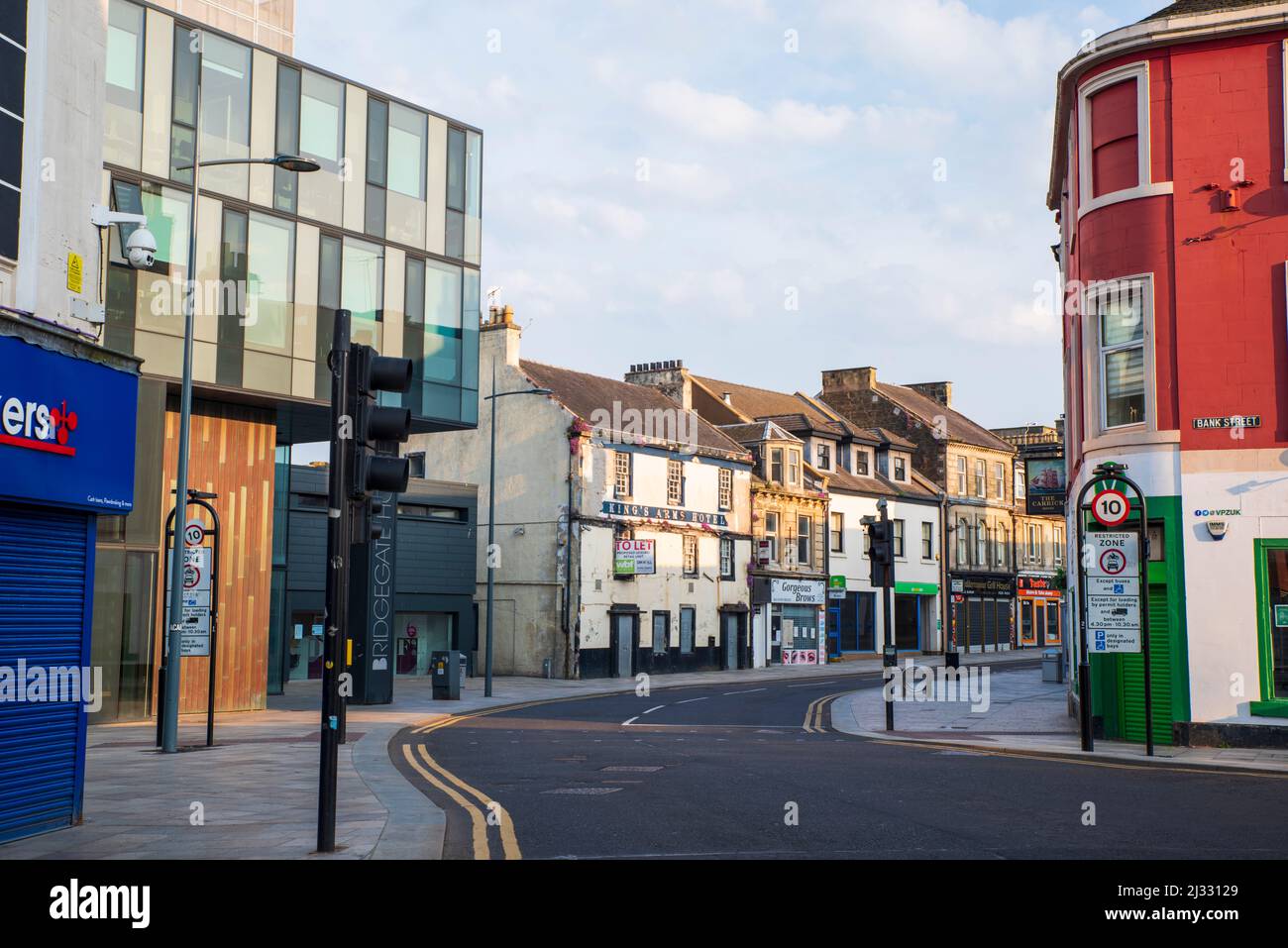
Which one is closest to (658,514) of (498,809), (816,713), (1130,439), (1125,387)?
(816,713)

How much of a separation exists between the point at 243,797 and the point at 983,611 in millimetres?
57479

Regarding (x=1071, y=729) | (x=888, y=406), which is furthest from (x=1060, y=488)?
(x=888, y=406)

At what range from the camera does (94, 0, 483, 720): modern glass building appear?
24.4m

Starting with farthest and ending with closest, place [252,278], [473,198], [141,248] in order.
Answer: [473,198], [252,278], [141,248]

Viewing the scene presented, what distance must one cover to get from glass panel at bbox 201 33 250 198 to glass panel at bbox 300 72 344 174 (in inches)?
60.5

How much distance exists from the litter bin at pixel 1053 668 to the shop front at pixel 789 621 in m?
14.1

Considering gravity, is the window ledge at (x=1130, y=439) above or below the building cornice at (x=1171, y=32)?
below

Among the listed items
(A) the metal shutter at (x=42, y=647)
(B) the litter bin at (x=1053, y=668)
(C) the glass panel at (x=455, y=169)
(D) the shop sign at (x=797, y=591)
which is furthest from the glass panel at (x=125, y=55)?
(D) the shop sign at (x=797, y=591)

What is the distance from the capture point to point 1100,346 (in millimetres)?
20891

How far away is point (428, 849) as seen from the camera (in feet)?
32.5

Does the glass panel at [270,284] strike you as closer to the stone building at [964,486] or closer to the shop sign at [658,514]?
the shop sign at [658,514]

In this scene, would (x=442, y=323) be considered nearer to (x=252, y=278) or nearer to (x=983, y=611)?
(x=252, y=278)

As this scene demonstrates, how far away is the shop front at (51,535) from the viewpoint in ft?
32.9
